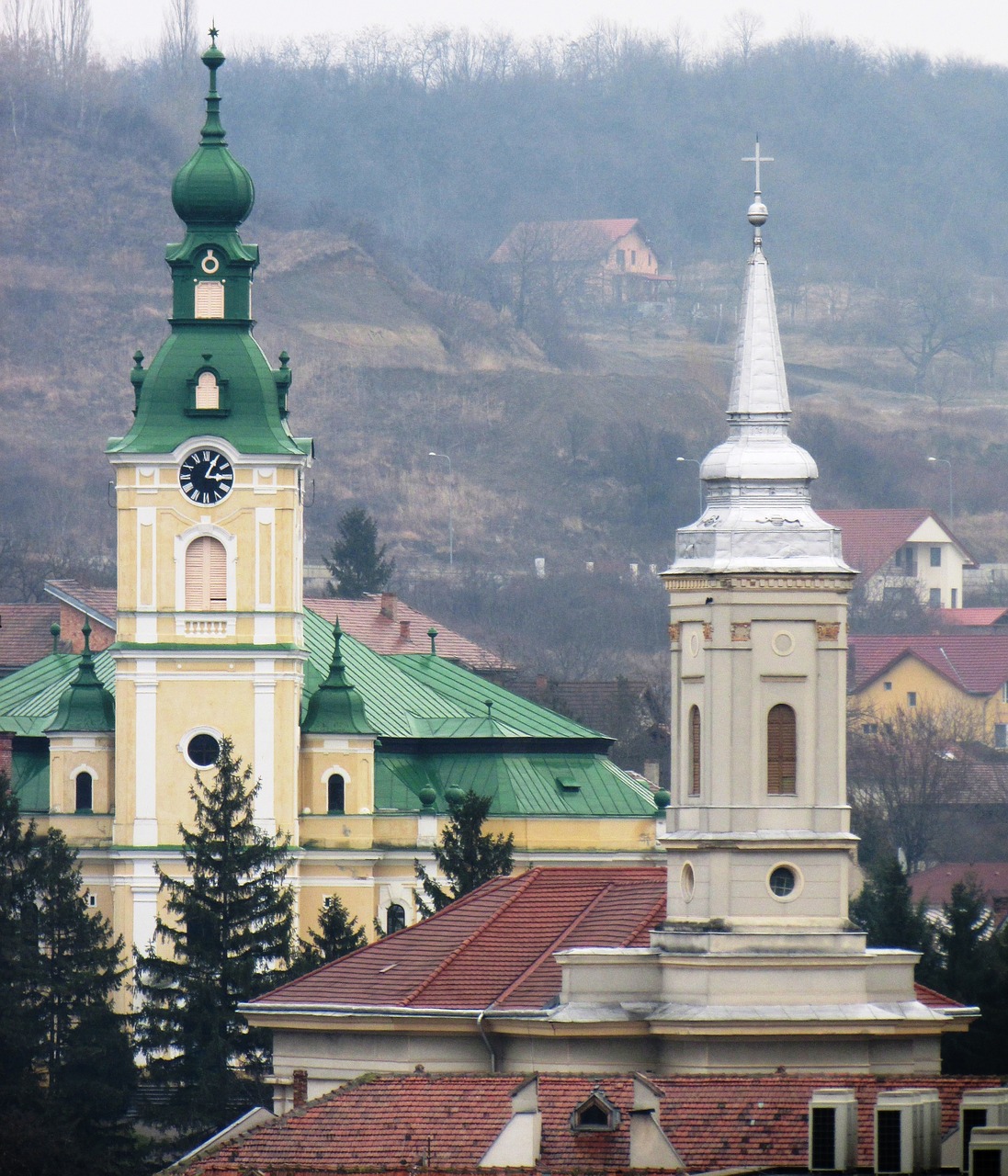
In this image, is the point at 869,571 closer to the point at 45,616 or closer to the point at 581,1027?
the point at 45,616

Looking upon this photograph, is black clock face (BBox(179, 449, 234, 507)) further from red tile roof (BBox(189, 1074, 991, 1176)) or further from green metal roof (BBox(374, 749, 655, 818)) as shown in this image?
red tile roof (BBox(189, 1074, 991, 1176))

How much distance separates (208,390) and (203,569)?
139 inches

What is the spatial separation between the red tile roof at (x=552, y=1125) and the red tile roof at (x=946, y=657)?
99205mm

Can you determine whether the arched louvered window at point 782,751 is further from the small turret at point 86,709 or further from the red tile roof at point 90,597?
the red tile roof at point 90,597

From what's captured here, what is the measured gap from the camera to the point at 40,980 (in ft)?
265

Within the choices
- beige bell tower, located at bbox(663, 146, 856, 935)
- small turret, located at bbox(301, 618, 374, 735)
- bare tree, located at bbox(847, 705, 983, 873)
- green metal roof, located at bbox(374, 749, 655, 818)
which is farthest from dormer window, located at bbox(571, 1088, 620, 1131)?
bare tree, located at bbox(847, 705, 983, 873)

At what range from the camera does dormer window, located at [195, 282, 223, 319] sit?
99062mm

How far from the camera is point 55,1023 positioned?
80312mm

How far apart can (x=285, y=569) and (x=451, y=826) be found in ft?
47.3

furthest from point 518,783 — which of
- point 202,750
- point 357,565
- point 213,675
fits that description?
point 357,565

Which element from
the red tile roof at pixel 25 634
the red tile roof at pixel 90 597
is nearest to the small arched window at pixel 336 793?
the red tile roof at pixel 25 634

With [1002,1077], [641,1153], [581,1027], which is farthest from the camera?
[581,1027]

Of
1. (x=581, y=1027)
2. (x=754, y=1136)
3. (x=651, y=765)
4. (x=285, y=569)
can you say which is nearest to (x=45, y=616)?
(x=651, y=765)

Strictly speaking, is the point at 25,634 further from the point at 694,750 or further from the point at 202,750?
the point at 694,750
